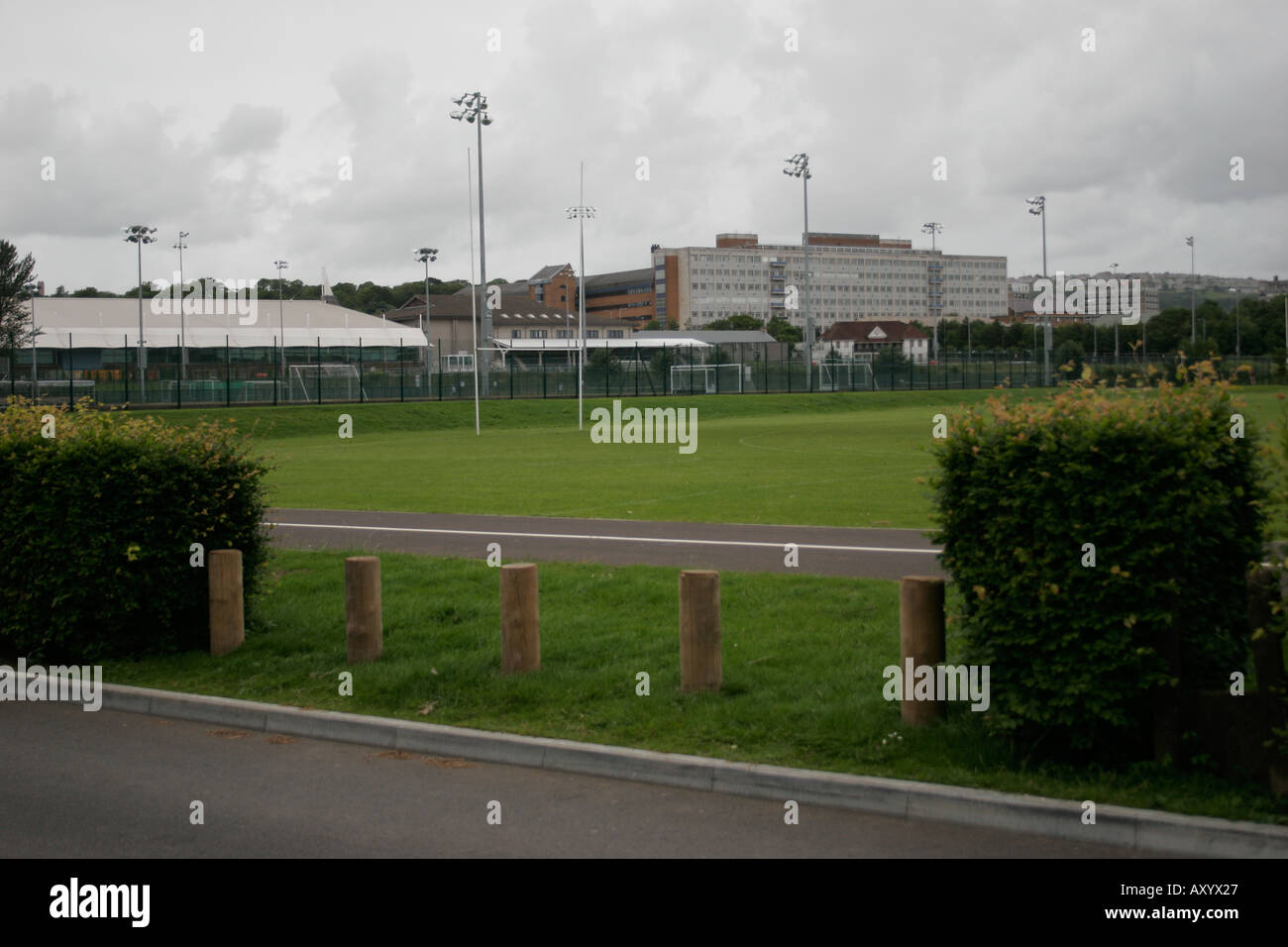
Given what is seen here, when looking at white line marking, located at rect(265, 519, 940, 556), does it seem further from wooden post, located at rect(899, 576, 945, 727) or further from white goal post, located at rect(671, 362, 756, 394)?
white goal post, located at rect(671, 362, 756, 394)

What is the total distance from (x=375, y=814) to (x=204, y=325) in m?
86.2

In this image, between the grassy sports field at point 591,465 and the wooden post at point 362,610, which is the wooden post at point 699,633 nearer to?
the grassy sports field at point 591,465

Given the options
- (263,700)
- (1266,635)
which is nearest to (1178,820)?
(1266,635)

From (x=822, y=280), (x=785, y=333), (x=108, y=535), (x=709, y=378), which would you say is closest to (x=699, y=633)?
(x=108, y=535)

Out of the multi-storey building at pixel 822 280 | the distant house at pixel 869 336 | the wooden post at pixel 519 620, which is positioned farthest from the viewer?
the multi-storey building at pixel 822 280

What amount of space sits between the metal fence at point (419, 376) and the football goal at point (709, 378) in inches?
2.2

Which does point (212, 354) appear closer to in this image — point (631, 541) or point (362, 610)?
point (631, 541)

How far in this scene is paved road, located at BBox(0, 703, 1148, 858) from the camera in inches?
240

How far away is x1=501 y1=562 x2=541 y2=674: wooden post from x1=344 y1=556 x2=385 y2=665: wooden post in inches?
47.5

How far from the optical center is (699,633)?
8297 mm

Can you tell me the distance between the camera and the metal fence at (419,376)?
5412 centimetres

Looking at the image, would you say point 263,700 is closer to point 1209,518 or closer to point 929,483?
point 929,483

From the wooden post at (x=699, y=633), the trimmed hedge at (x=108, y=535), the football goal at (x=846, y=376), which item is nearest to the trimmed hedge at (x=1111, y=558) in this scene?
the wooden post at (x=699, y=633)

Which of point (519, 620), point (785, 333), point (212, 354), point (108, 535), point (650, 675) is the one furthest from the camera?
point (785, 333)
